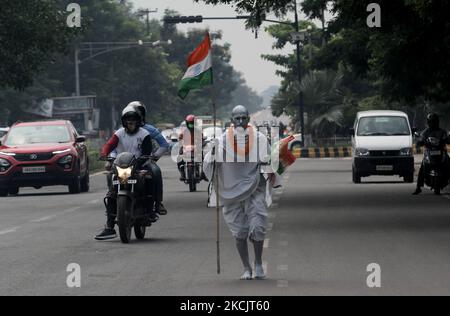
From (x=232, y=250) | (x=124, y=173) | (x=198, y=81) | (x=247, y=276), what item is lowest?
(x=232, y=250)

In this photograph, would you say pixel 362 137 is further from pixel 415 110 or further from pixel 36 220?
pixel 415 110

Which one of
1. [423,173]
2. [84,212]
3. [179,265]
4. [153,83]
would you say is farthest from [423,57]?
[153,83]

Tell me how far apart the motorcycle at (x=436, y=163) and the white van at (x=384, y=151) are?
599 centimetres

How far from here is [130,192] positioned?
18438mm

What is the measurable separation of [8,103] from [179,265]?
69965 mm

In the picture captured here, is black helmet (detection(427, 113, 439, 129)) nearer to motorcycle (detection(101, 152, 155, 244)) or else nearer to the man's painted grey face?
motorcycle (detection(101, 152, 155, 244))

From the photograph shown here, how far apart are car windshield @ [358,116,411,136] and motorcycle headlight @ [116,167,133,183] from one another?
1888 cm

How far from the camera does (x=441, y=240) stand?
1834cm

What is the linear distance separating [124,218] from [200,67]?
2181 mm

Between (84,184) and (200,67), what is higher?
(200,67)

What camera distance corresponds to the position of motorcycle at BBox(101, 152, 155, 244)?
18.3 meters

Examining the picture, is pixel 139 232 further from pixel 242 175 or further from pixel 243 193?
pixel 243 193

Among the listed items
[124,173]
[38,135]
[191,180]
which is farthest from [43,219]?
[38,135]

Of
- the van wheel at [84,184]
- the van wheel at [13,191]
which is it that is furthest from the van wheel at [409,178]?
the van wheel at [13,191]
